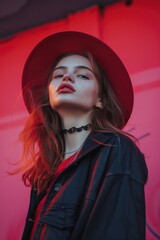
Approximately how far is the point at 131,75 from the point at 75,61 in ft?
1.46

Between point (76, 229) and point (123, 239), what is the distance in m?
0.15

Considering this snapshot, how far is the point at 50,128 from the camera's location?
70.8 inches

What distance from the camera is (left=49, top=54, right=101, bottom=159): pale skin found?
5.33 ft

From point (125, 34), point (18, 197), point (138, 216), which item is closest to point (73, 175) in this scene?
point (138, 216)

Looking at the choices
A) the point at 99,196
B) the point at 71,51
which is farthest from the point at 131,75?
the point at 99,196

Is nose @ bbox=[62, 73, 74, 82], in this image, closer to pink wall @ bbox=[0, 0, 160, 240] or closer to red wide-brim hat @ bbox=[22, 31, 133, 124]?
red wide-brim hat @ bbox=[22, 31, 133, 124]

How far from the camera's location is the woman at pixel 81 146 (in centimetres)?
129

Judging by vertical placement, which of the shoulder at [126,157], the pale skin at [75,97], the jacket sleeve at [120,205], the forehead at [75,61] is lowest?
the jacket sleeve at [120,205]

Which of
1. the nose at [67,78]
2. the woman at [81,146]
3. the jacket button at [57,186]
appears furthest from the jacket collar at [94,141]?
the nose at [67,78]

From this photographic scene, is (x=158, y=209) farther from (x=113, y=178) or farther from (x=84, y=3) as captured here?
(x=84, y=3)

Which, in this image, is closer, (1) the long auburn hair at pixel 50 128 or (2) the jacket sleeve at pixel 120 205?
(2) the jacket sleeve at pixel 120 205

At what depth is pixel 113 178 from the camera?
1.33 metres

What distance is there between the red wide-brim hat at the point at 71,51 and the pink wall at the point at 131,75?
8.9 inches

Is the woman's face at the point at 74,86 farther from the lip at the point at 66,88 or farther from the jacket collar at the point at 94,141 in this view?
the jacket collar at the point at 94,141
